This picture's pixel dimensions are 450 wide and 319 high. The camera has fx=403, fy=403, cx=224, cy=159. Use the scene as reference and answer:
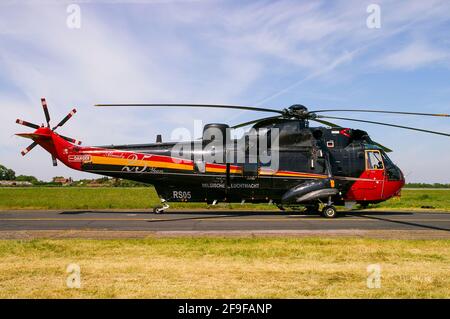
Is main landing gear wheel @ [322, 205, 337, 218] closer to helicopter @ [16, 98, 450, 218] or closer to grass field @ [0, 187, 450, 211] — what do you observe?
helicopter @ [16, 98, 450, 218]

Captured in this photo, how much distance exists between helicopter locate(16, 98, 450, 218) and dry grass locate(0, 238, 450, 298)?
8.47 meters

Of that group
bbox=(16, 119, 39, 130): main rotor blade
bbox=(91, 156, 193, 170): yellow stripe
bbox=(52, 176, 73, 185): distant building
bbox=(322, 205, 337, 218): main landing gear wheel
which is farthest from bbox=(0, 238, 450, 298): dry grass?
bbox=(52, 176, 73, 185): distant building

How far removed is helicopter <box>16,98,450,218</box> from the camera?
64.2ft

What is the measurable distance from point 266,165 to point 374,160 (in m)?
5.36

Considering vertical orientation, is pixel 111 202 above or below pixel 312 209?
below

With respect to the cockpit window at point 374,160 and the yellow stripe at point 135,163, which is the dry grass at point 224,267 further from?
the cockpit window at point 374,160

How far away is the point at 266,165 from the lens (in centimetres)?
1980

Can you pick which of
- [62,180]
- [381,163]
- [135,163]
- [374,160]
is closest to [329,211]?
[374,160]

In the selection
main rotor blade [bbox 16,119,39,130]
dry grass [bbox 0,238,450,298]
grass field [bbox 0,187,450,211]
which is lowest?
grass field [bbox 0,187,450,211]

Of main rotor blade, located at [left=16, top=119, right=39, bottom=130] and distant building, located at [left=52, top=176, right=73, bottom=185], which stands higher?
main rotor blade, located at [left=16, top=119, right=39, bottom=130]

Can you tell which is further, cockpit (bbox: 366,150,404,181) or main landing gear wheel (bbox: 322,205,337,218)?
cockpit (bbox: 366,150,404,181)

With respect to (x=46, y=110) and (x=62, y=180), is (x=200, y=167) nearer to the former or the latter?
(x=46, y=110)

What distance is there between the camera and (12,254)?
943cm

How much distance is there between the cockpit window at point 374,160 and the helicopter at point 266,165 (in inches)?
1.9
